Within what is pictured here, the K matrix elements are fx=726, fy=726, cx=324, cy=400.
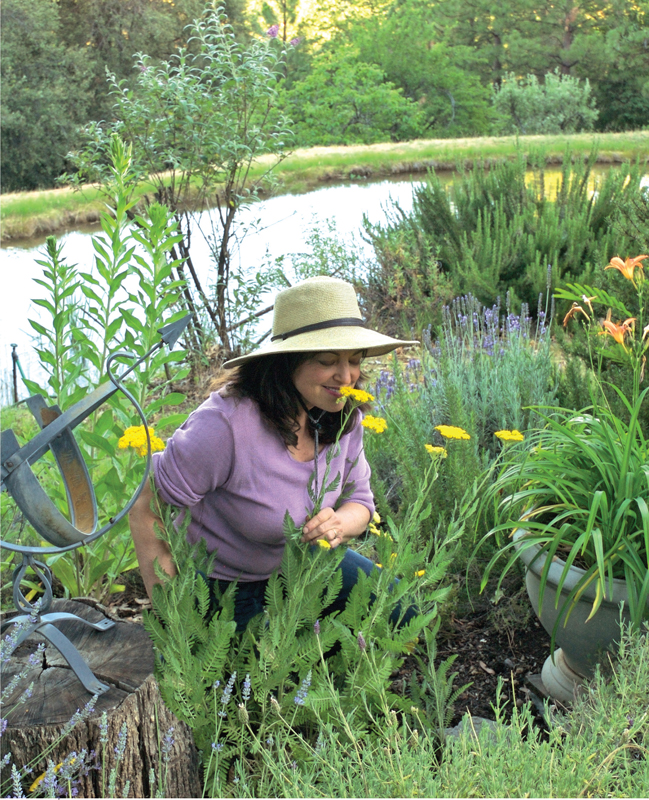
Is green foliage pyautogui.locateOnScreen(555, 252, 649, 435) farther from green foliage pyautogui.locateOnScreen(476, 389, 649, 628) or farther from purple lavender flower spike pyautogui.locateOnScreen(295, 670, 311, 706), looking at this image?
purple lavender flower spike pyautogui.locateOnScreen(295, 670, 311, 706)

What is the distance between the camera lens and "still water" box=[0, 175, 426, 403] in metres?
5.23

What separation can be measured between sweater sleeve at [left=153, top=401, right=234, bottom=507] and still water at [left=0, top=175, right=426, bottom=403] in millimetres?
1197

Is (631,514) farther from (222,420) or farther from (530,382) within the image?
(530,382)

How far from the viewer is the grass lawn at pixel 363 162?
35.0 feet

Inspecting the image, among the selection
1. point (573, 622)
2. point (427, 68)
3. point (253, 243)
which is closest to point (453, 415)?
point (573, 622)

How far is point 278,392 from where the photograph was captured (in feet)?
5.68

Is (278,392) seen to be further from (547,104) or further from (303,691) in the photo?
(547,104)

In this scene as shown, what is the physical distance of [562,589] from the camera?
176cm

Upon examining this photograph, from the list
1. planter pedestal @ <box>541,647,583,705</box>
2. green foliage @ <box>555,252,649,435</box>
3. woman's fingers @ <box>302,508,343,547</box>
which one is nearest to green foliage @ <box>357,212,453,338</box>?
green foliage @ <box>555,252,649,435</box>

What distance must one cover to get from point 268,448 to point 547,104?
19.3m

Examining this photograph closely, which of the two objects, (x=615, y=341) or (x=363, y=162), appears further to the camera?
(x=363, y=162)

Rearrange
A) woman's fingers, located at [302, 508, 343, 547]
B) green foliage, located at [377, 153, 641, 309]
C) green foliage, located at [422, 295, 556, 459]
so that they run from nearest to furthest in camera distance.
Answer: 1. woman's fingers, located at [302, 508, 343, 547]
2. green foliage, located at [422, 295, 556, 459]
3. green foliage, located at [377, 153, 641, 309]

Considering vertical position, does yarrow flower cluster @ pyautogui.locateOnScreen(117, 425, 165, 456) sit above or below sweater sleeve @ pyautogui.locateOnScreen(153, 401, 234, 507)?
above

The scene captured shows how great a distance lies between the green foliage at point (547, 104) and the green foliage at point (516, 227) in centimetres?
1235
